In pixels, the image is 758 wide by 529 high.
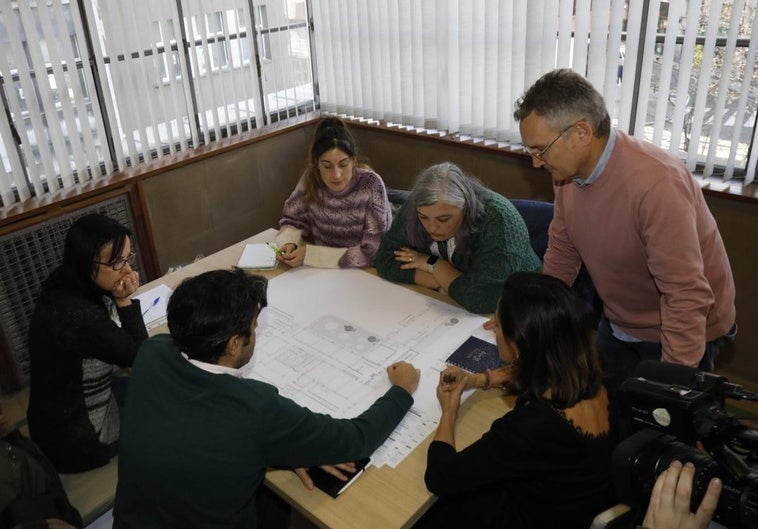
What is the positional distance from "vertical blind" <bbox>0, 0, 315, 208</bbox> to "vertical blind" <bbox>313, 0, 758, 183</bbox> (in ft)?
1.58

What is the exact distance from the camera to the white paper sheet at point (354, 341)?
1645 millimetres

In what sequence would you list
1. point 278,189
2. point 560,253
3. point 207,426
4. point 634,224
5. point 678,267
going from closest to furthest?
point 207,426 < point 678,267 < point 634,224 < point 560,253 < point 278,189

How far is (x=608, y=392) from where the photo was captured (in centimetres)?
147

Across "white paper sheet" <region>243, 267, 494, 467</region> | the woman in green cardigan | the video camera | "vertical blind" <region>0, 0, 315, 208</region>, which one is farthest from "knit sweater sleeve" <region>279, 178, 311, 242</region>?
the video camera

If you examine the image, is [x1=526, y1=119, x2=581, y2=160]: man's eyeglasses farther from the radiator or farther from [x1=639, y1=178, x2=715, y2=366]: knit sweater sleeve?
the radiator

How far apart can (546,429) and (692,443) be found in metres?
0.30

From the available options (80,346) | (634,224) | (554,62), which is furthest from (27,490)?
(554,62)

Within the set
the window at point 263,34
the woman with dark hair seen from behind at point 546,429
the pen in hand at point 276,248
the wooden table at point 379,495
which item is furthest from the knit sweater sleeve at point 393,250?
the window at point 263,34

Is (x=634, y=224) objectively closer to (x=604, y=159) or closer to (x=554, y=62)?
(x=604, y=159)

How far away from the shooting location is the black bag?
1341 millimetres

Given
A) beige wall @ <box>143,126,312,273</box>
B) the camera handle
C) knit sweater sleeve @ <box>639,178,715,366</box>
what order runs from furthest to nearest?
beige wall @ <box>143,126,312,273</box>, knit sweater sleeve @ <box>639,178,715,366</box>, the camera handle

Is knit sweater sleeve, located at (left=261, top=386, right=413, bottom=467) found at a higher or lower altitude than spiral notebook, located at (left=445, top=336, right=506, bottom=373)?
higher

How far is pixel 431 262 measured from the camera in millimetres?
2230

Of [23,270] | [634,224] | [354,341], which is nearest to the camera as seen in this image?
[634,224]
